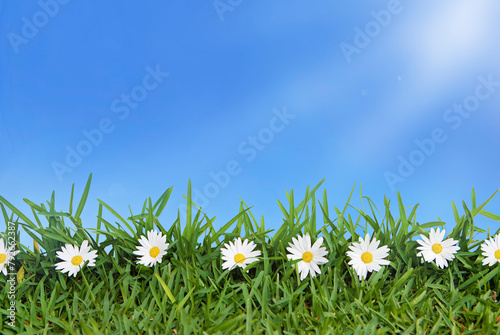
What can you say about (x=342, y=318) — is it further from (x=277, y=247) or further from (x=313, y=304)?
(x=277, y=247)

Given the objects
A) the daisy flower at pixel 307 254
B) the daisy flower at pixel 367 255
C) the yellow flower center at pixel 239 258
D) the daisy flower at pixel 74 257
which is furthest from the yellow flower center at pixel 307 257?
the daisy flower at pixel 74 257

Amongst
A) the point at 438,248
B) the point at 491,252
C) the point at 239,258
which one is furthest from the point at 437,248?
the point at 239,258

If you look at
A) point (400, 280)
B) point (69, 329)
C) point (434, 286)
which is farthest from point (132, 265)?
point (434, 286)

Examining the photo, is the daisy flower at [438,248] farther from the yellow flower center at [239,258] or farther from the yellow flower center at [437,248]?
the yellow flower center at [239,258]

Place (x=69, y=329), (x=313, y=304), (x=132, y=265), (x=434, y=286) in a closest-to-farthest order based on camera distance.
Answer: (x=69, y=329) < (x=313, y=304) < (x=434, y=286) < (x=132, y=265)

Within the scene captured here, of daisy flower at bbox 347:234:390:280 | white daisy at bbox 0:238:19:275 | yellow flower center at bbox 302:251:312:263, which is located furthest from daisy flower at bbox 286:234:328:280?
white daisy at bbox 0:238:19:275

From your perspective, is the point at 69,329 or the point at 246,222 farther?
the point at 246,222
